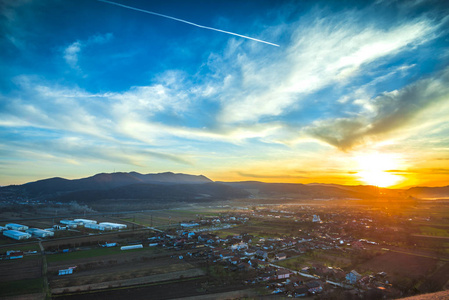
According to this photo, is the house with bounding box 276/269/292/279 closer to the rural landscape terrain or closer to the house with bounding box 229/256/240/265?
the rural landscape terrain

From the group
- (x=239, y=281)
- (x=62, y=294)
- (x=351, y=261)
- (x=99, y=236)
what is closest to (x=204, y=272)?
(x=239, y=281)

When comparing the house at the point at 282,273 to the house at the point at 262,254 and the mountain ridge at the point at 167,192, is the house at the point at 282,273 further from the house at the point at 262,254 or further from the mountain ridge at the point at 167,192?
the mountain ridge at the point at 167,192

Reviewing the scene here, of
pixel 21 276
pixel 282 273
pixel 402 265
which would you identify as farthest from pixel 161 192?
pixel 402 265

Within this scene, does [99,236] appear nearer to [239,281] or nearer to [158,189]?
[239,281]

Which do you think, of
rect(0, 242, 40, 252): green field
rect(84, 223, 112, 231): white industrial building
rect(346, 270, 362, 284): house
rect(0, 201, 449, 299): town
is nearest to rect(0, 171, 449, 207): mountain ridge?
rect(84, 223, 112, 231): white industrial building

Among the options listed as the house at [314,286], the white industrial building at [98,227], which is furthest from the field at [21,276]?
the house at [314,286]

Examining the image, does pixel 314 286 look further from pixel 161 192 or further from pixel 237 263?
pixel 161 192
